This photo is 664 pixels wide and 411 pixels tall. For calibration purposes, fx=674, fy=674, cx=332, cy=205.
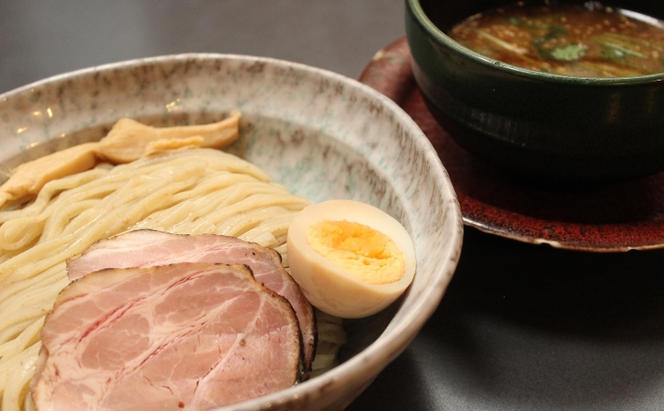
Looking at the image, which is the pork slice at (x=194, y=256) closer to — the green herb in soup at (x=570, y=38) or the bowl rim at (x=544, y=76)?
the bowl rim at (x=544, y=76)

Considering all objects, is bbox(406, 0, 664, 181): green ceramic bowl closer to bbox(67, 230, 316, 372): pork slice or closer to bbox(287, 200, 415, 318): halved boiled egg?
bbox(287, 200, 415, 318): halved boiled egg

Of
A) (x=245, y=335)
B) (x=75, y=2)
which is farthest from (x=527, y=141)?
(x=75, y=2)

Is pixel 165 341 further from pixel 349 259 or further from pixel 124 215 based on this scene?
pixel 124 215

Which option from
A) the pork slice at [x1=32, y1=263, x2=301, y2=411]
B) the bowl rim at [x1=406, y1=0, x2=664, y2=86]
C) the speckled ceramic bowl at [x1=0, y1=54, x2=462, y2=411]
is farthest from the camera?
the speckled ceramic bowl at [x1=0, y1=54, x2=462, y2=411]

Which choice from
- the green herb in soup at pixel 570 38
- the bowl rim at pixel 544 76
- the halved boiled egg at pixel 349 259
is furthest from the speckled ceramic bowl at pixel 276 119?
the green herb in soup at pixel 570 38

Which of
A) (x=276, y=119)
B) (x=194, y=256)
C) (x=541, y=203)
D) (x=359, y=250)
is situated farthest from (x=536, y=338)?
(x=276, y=119)

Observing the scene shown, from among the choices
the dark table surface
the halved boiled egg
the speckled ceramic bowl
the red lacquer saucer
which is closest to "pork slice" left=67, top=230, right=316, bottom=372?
the halved boiled egg
